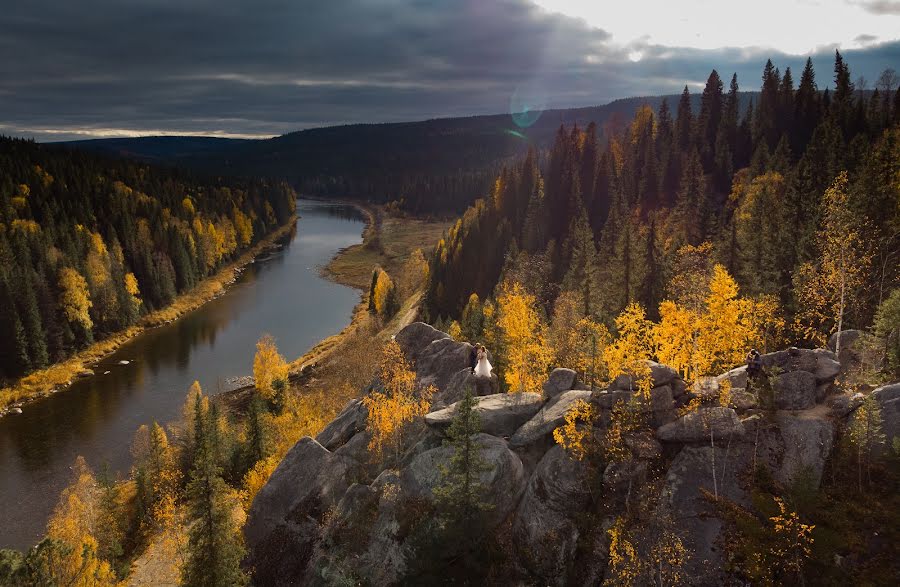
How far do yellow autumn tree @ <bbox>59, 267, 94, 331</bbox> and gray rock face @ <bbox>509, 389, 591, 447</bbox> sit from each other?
89.9 meters

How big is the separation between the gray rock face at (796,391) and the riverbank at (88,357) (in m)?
86.8

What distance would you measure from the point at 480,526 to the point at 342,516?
33.3ft

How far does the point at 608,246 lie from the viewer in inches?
3359

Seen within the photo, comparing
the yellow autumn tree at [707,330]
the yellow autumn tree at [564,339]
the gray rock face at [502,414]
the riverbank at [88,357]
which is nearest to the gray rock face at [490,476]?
the gray rock face at [502,414]

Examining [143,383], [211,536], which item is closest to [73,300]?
[143,383]

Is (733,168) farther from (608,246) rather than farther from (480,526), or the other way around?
(480,526)

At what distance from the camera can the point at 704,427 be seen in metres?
24.1

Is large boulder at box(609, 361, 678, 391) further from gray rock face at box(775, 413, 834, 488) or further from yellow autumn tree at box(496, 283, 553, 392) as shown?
yellow autumn tree at box(496, 283, 553, 392)

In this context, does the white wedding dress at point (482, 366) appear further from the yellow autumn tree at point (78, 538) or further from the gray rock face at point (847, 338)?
the yellow autumn tree at point (78, 538)

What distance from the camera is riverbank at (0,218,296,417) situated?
7369 cm

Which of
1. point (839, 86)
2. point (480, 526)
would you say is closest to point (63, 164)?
point (480, 526)

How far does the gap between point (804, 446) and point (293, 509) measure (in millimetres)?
28046

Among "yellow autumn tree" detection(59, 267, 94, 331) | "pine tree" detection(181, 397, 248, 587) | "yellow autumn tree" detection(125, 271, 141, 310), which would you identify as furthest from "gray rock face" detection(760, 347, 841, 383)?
"yellow autumn tree" detection(125, 271, 141, 310)

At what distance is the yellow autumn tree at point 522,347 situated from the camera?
1561 inches
